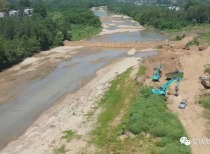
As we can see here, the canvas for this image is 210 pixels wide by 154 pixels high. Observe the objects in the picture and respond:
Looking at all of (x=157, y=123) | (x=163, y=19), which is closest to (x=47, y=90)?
(x=157, y=123)

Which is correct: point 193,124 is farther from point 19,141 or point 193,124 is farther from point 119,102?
point 19,141

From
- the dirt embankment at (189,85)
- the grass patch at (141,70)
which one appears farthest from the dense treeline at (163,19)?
the grass patch at (141,70)

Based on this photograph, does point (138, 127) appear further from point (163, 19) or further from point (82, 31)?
point (163, 19)

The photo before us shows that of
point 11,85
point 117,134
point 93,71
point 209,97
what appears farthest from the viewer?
point 93,71

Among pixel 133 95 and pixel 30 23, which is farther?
pixel 30 23

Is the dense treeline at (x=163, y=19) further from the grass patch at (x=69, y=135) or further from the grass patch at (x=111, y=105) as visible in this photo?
the grass patch at (x=69, y=135)

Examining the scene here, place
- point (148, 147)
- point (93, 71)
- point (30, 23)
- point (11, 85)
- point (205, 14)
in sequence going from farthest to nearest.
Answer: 1. point (205, 14)
2. point (30, 23)
3. point (93, 71)
4. point (11, 85)
5. point (148, 147)

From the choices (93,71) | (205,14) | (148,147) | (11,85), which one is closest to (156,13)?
(205,14)
